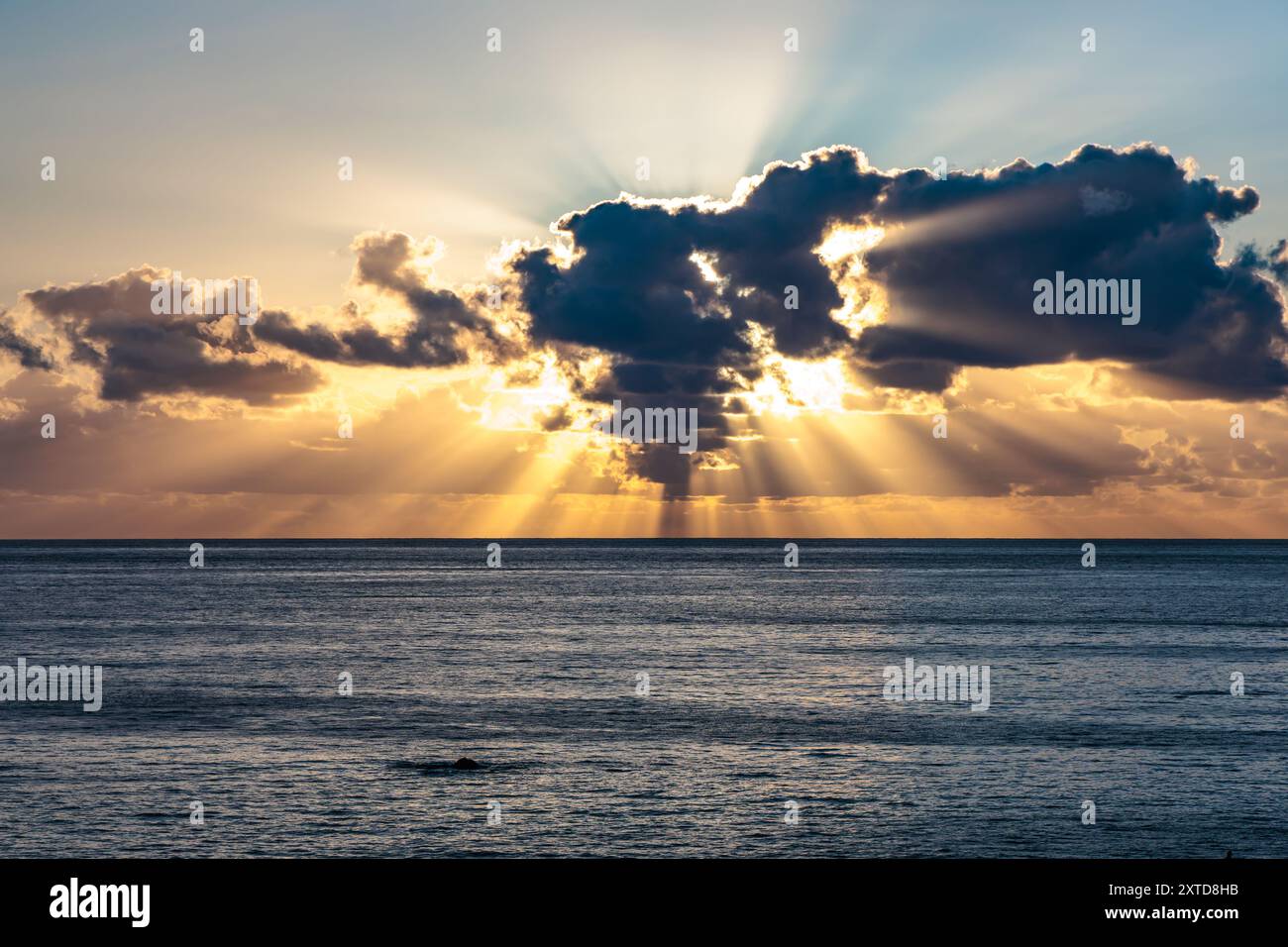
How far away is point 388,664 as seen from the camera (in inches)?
3263

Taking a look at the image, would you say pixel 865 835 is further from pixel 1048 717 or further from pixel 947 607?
pixel 947 607

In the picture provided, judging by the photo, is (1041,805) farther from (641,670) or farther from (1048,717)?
(641,670)

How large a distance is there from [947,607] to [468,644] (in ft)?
247

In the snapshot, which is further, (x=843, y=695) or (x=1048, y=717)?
(x=843, y=695)

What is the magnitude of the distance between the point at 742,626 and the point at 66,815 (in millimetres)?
85472

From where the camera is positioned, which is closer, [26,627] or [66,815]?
[66,815]
